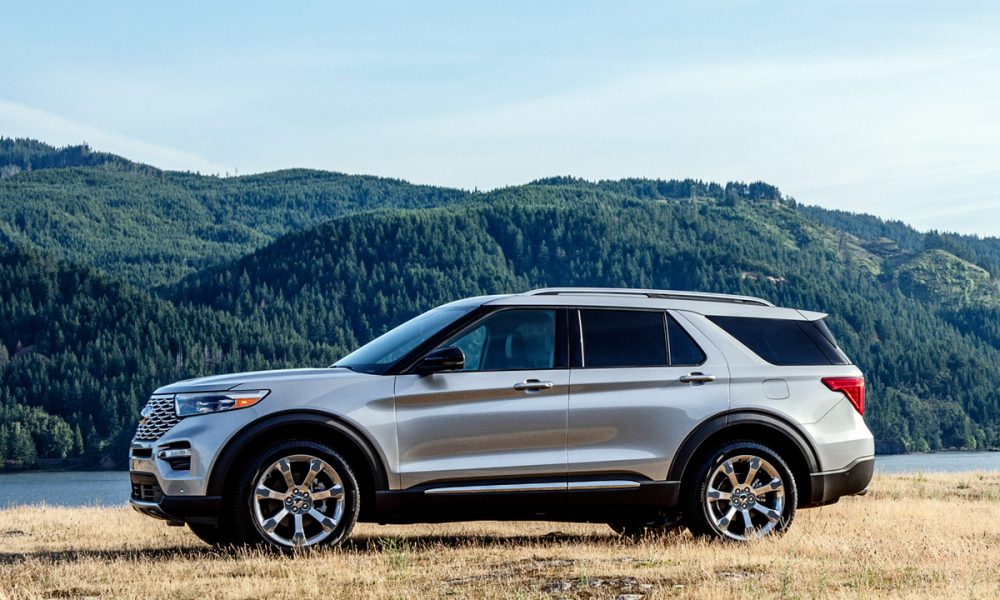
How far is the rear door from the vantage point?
30.0ft

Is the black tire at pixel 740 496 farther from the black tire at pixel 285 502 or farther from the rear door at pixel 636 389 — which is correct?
the black tire at pixel 285 502

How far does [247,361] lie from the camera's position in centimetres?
17912

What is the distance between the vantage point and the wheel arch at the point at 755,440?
9.38 m

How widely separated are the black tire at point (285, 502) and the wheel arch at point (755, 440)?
242 centimetres

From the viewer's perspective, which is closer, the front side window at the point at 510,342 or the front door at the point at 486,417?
the front door at the point at 486,417

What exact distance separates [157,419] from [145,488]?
1.66 feet

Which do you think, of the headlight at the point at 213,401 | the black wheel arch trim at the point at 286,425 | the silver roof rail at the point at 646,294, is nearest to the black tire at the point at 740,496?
the silver roof rail at the point at 646,294

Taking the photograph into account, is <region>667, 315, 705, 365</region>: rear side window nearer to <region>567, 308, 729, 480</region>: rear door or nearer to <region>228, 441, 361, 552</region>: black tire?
<region>567, 308, 729, 480</region>: rear door

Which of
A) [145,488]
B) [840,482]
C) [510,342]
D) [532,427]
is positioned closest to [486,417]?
[532,427]

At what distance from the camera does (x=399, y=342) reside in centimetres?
936

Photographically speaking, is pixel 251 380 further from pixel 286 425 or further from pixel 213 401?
pixel 286 425

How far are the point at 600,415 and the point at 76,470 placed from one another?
135 metres

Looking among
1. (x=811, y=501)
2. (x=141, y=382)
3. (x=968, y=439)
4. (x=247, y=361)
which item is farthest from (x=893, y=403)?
(x=811, y=501)

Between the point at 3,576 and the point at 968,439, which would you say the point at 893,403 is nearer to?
the point at 968,439
